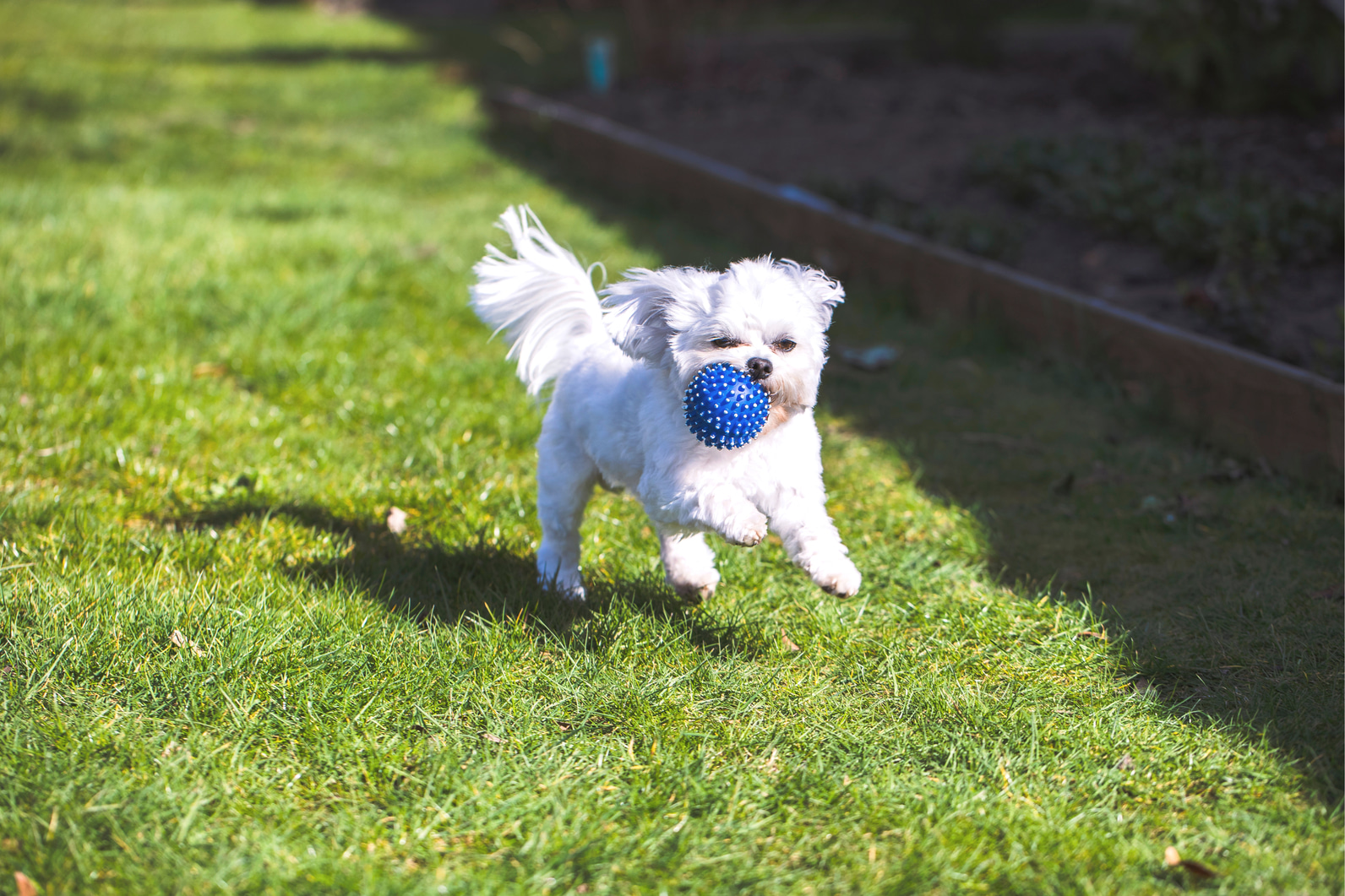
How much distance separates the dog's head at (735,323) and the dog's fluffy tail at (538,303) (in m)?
0.48

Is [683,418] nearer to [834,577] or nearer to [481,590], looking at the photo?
[834,577]

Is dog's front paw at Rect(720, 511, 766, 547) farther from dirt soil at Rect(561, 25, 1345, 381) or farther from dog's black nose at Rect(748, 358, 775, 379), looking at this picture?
dirt soil at Rect(561, 25, 1345, 381)

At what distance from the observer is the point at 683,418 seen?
3176 millimetres

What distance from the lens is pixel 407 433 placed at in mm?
4859

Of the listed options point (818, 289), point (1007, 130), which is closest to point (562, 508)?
point (818, 289)

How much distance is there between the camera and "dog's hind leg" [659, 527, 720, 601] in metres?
3.46

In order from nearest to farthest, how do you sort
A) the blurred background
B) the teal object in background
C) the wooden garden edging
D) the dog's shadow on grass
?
the dog's shadow on grass
the wooden garden edging
the blurred background
the teal object in background

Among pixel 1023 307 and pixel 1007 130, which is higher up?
pixel 1007 130

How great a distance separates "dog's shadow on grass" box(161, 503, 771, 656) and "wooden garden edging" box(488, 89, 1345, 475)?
8.22 ft

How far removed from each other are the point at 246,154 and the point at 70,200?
8.73ft

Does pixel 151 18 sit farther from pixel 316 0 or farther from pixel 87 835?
pixel 87 835

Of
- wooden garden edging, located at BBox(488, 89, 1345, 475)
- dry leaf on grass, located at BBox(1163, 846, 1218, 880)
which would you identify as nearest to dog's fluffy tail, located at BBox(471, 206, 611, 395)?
dry leaf on grass, located at BBox(1163, 846, 1218, 880)

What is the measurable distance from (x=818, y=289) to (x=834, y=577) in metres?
0.81

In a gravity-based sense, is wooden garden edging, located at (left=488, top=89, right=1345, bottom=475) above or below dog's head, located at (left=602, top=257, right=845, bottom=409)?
below
